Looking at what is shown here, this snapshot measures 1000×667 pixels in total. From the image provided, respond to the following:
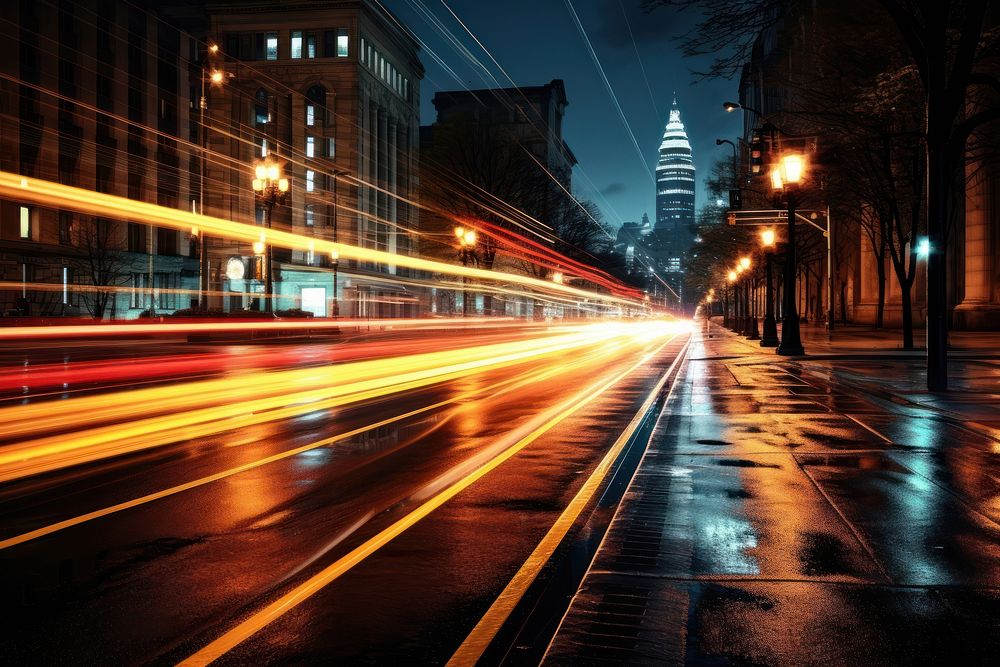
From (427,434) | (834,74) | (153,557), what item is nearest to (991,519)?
(153,557)

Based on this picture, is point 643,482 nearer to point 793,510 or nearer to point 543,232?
point 793,510

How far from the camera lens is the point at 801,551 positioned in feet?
17.5

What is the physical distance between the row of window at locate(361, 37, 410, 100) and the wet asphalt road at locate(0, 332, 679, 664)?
66.8 metres

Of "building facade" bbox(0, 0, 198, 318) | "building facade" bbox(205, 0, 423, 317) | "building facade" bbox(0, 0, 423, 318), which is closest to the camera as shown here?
"building facade" bbox(0, 0, 198, 318)

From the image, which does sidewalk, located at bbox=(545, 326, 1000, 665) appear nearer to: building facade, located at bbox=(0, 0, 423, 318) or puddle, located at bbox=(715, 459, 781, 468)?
puddle, located at bbox=(715, 459, 781, 468)

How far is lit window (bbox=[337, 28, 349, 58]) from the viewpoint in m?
70.2


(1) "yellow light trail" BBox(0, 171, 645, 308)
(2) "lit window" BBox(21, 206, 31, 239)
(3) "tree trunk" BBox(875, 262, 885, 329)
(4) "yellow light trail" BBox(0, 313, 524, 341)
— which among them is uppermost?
(2) "lit window" BBox(21, 206, 31, 239)

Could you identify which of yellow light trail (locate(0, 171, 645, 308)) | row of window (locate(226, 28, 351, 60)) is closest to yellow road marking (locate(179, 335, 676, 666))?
yellow light trail (locate(0, 171, 645, 308))

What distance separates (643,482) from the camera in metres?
7.55

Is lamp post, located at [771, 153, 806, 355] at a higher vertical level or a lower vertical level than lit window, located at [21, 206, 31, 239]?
lower

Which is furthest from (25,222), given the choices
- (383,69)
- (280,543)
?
(280,543)

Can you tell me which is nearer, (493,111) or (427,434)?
(427,434)

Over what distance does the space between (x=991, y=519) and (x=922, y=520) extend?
0.54 meters

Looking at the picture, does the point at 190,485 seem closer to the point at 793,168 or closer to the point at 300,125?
the point at 793,168
